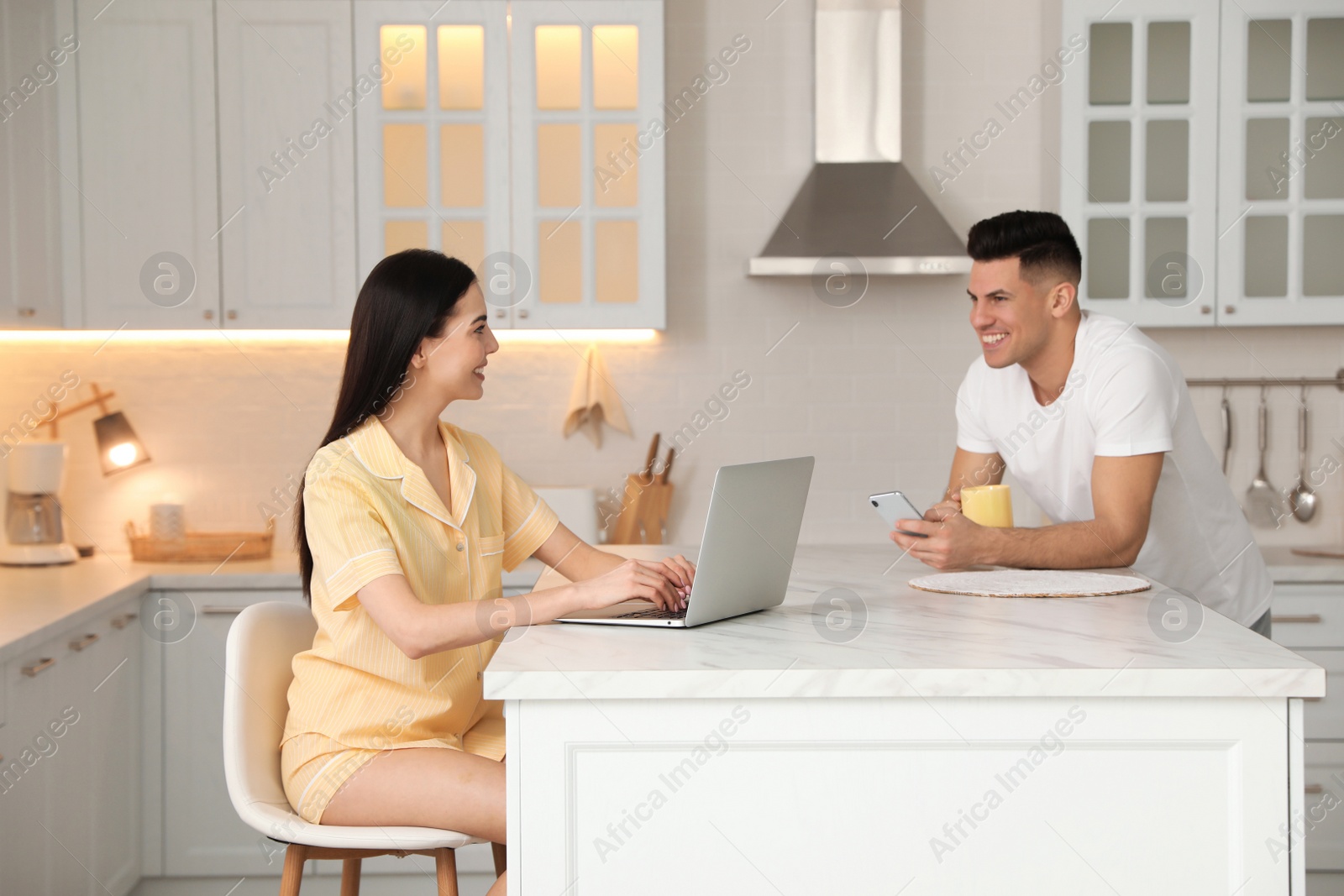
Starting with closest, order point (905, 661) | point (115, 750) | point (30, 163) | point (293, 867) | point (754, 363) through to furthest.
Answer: point (905, 661) < point (293, 867) < point (115, 750) < point (30, 163) < point (754, 363)

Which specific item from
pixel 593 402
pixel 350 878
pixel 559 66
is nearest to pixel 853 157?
pixel 559 66

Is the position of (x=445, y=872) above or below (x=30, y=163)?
below

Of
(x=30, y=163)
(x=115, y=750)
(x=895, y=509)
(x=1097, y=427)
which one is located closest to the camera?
(x=895, y=509)

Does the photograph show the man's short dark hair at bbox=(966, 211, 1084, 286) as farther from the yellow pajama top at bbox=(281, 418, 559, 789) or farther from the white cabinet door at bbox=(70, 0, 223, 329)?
the white cabinet door at bbox=(70, 0, 223, 329)

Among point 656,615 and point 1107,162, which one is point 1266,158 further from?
point 656,615

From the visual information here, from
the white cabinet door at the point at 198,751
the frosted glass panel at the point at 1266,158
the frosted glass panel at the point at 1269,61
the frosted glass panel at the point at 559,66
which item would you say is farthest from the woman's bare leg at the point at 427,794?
the frosted glass panel at the point at 1269,61

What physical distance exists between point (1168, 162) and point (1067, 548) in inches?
64.1

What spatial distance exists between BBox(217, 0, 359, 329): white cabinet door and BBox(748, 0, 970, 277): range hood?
1.09 meters

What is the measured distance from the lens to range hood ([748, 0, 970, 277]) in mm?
3064

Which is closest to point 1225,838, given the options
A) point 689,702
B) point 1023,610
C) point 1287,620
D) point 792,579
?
point 1023,610

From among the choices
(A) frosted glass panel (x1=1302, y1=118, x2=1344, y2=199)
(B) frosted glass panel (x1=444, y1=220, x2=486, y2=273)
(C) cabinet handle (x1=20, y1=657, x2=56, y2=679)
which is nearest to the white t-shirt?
(A) frosted glass panel (x1=1302, y1=118, x2=1344, y2=199)

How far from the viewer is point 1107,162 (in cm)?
308

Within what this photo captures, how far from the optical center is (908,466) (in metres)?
3.41

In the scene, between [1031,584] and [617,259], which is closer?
[1031,584]
